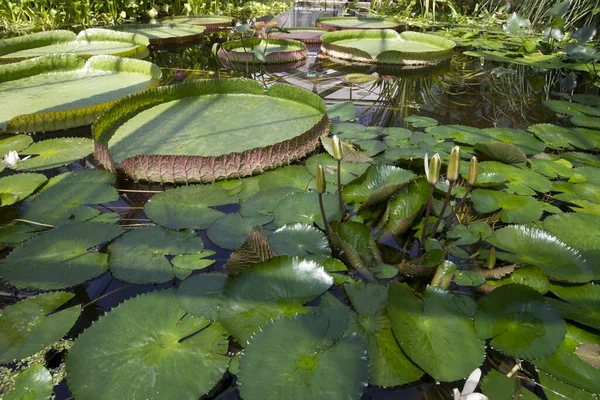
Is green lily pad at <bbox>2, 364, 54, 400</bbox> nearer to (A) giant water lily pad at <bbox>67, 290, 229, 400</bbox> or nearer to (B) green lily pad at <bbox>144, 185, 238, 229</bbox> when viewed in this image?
(A) giant water lily pad at <bbox>67, 290, 229, 400</bbox>

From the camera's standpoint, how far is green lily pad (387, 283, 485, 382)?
0.92m

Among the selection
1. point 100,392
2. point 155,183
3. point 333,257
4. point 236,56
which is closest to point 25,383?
point 100,392

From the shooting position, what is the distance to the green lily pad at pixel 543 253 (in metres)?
1.18

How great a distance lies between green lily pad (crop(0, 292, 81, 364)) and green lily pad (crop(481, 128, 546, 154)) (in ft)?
7.16

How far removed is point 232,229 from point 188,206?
0.26m

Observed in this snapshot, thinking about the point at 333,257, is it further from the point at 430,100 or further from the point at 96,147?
the point at 430,100

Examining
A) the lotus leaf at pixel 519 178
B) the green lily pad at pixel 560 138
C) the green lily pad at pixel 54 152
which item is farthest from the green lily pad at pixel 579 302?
the green lily pad at pixel 54 152

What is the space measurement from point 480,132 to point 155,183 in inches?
72.1

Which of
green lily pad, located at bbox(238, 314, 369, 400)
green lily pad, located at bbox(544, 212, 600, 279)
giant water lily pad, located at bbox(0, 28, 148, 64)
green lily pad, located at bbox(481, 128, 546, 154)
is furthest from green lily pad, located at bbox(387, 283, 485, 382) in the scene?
giant water lily pad, located at bbox(0, 28, 148, 64)

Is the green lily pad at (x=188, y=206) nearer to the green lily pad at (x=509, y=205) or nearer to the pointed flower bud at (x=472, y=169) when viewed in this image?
the pointed flower bud at (x=472, y=169)

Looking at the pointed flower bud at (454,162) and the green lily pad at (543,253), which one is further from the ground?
the pointed flower bud at (454,162)

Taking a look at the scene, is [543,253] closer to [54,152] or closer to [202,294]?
[202,294]

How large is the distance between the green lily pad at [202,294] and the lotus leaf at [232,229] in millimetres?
196

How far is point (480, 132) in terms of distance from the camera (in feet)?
7.51
